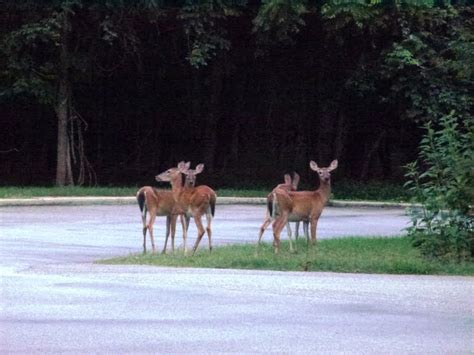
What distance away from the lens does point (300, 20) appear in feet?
117

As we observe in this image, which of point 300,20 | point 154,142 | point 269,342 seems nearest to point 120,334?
point 269,342

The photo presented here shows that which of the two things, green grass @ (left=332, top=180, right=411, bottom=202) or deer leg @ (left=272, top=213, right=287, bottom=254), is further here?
green grass @ (left=332, top=180, right=411, bottom=202)

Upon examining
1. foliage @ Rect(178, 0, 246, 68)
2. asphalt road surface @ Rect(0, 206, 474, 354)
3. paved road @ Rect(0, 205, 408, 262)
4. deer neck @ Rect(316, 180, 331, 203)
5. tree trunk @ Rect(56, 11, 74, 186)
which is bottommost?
asphalt road surface @ Rect(0, 206, 474, 354)

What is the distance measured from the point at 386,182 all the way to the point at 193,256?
2476 cm

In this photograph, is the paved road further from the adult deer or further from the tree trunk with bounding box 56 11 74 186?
the tree trunk with bounding box 56 11 74 186

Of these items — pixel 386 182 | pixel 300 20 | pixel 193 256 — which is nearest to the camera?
pixel 193 256

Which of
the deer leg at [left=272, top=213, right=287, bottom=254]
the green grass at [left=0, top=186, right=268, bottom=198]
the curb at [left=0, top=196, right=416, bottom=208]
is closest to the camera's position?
the deer leg at [left=272, top=213, right=287, bottom=254]

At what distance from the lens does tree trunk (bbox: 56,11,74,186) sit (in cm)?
3700

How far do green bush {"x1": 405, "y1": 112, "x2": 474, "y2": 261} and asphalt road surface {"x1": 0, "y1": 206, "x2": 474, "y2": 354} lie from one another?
76.7 inches

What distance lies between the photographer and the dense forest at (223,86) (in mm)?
36125

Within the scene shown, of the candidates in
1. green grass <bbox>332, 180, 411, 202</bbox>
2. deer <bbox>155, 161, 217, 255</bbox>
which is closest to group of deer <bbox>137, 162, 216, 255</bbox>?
deer <bbox>155, 161, 217, 255</bbox>

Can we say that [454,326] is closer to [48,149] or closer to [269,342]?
[269,342]

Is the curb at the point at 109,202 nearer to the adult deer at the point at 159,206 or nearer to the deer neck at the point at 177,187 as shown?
the deer neck at the point at 177,187

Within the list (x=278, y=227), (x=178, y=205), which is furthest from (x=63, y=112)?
(x=278, y=227)
